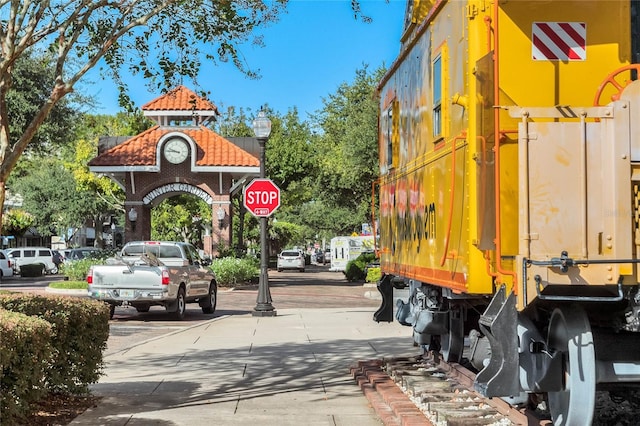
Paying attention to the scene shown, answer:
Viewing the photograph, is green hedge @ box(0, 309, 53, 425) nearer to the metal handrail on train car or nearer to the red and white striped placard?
the metal handrail on train car

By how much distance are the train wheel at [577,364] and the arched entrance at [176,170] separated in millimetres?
30407

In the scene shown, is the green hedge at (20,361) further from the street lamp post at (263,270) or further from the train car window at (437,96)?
the street lamp post at (263,270)

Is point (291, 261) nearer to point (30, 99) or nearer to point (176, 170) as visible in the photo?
point (176, 170)

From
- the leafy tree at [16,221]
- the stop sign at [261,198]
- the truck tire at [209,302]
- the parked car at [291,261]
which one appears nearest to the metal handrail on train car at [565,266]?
the stop sign at [261,198]

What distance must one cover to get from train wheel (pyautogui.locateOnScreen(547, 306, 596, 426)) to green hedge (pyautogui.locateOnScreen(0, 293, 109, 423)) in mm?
4289

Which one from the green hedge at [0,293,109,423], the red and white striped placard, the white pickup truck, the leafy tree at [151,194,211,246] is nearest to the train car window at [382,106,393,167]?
the green hedge at [0,293,109,423]

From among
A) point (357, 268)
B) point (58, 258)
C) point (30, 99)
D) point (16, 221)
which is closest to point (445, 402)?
point (30, 99)

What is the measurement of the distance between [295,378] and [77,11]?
17.4 feet

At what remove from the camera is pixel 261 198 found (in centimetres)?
2138

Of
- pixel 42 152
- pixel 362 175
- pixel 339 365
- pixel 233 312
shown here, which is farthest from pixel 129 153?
pixel 339 365

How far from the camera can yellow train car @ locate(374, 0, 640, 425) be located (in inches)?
219

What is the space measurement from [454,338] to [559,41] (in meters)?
4.34

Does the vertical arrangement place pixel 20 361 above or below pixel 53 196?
below

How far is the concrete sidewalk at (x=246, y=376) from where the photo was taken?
842 cm
